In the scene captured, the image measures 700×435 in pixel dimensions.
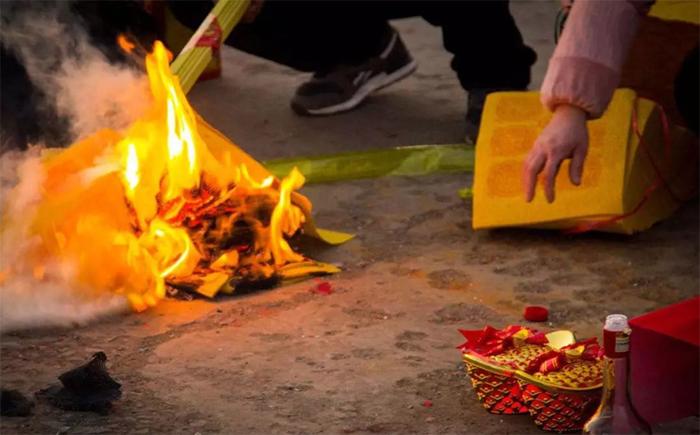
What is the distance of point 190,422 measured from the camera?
2.87m

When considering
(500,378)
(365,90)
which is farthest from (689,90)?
(500,378)

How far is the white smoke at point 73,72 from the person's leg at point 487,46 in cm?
130

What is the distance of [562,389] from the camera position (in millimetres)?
2752

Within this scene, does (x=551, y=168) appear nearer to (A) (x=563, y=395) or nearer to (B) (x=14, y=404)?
(A) (x=563, y=395)

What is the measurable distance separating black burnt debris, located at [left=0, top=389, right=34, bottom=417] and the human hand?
112 centimetres

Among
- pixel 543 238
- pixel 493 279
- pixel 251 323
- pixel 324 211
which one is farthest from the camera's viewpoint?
pixel 324 211

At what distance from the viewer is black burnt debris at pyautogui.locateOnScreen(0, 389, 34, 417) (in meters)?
2.88

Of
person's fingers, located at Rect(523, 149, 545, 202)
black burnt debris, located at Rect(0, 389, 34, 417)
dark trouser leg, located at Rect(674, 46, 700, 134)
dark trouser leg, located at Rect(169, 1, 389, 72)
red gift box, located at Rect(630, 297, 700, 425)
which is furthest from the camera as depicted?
dark trouser leg, located at Rect(169, 1, 389, 72)

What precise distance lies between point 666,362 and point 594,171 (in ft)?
4.52

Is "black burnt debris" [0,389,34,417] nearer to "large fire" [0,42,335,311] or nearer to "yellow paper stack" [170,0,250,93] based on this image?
"large fire" [0,42,335,311]

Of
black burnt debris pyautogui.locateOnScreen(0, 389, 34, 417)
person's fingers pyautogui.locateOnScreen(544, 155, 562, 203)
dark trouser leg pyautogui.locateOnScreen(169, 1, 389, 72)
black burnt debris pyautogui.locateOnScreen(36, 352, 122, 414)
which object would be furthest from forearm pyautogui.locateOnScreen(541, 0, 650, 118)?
dark trouser leg pyautogui.locateOnScreen(169, 1, 389, 72)

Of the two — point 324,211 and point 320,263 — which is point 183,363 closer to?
point 320,263

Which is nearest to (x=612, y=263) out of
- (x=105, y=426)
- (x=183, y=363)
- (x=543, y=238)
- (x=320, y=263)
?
(x=543, y=238)

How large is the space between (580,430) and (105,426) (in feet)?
3.09
